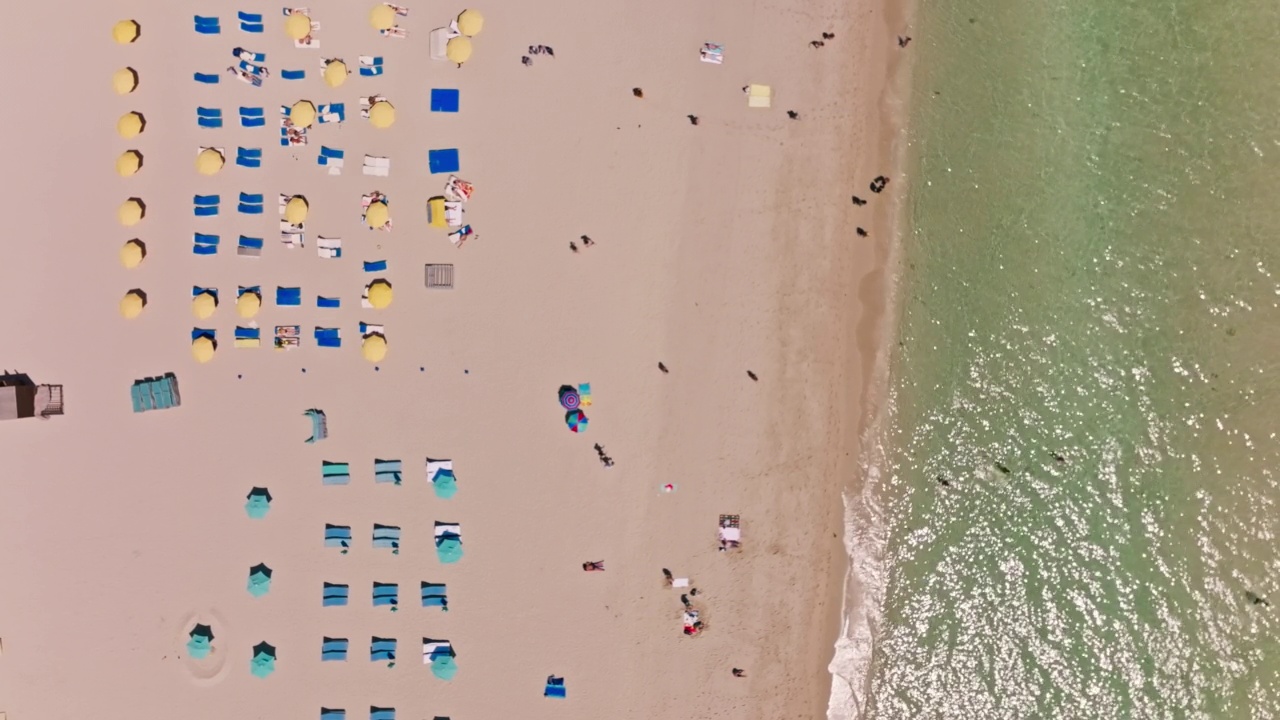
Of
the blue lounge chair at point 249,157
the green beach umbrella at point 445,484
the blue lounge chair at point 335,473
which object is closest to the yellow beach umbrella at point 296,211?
the blue lounge chair at point 249,157

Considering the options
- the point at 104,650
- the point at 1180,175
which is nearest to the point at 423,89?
the point at 104,650

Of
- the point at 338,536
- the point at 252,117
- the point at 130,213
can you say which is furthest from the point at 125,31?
the point at 338,536

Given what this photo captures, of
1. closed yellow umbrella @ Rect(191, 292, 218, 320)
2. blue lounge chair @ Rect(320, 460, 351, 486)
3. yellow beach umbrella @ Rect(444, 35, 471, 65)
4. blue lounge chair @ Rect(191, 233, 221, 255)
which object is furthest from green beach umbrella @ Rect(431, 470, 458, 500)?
yellow beach umbrella @ Rect(444, 35, 471, 65)

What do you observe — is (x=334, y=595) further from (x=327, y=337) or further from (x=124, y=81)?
(x=124, y=81)

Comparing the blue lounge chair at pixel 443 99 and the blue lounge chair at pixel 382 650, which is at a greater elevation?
the blue lounge chair at pixel 443 99

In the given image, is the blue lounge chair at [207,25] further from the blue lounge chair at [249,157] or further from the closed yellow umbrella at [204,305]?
the closed yellow umbrella at [204,305]

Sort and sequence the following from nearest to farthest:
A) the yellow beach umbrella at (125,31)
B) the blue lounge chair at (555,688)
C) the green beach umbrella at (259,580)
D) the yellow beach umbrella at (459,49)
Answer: the yellow beach umbrella at (125,31)
the yellow beach umbrella at (459,49)
the green beach umbrella at (259,580)
the blue lounge chair at (555,688)
